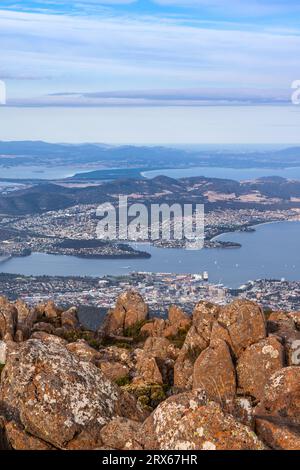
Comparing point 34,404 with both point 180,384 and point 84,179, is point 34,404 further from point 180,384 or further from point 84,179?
point 84,179

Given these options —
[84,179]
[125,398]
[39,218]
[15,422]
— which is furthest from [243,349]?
[84,179]

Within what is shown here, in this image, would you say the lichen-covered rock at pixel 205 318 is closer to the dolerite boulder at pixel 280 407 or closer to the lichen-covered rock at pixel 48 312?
the lichen-covered rock at pixel 48 312

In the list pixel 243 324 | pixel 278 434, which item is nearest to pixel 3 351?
pixel 243 324

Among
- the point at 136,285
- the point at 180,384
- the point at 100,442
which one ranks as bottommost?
the point at 136,285

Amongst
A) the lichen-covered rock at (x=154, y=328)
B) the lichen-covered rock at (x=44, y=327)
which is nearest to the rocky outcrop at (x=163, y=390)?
the lichen-covered rock at (x=44, y=327)
